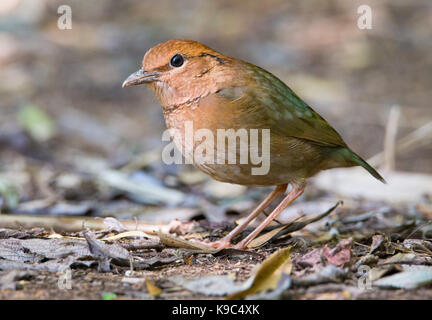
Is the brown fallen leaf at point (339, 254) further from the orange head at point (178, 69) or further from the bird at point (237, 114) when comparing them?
the orange head at point (178, 69)

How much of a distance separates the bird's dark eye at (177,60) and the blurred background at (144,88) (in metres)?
1.36

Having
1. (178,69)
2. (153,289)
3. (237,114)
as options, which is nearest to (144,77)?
(178,69)

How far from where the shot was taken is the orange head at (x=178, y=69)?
14.4 ft

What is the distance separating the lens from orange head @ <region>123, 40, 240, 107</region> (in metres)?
4.38

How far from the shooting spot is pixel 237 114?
4.09 metres

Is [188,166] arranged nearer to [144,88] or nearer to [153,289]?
[144,88]

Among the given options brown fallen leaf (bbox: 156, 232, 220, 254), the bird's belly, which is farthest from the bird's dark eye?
brown fallen leaf (bbox: 156, 232, 220, 254)

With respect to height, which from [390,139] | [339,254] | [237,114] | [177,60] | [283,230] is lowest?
[339,254]

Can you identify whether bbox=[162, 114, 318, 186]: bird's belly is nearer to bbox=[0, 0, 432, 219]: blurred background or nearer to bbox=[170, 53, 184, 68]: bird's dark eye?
bbox=[170, 53, 184, 68]: bird's dark eye

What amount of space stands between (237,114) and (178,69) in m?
0.64

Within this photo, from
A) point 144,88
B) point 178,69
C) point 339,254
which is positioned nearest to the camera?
point 339,254

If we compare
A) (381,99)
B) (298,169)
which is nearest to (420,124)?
(381,99)

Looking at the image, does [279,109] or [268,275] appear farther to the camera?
[279,109]

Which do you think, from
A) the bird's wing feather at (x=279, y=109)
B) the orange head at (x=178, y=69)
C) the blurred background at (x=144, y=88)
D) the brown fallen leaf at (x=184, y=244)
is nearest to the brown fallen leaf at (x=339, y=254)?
the brown fallen leaf at (x=184, y=244)
